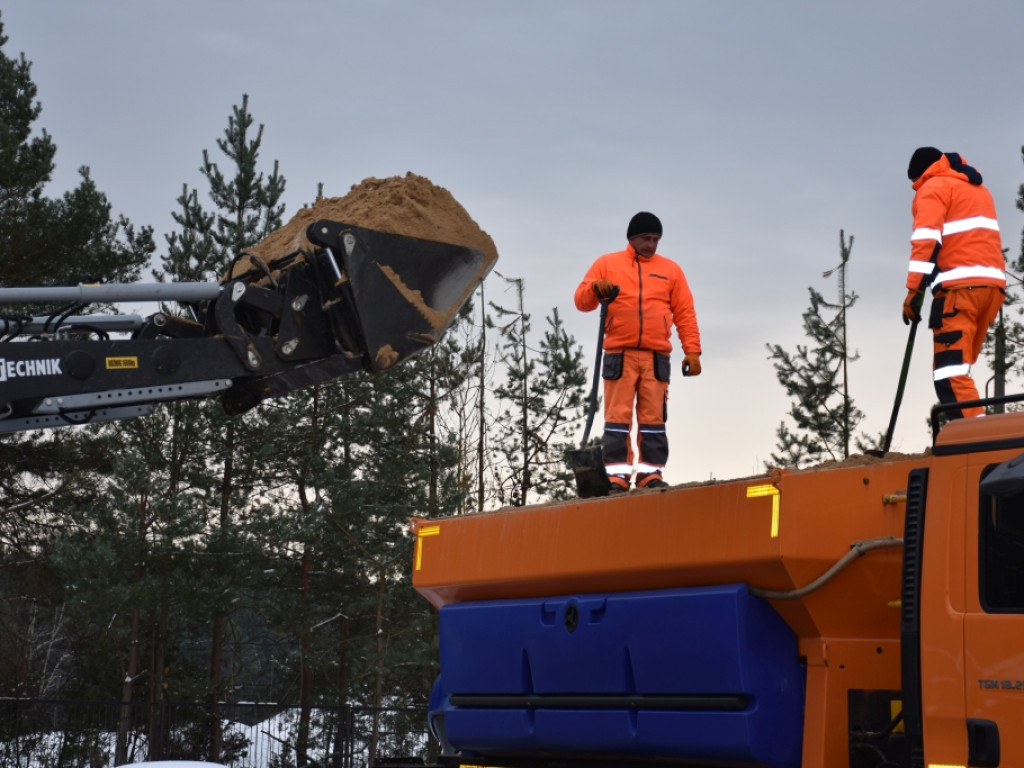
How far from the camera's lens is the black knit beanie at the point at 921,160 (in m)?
6.93

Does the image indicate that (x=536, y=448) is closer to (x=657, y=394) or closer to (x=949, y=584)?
(x=657, y=394)

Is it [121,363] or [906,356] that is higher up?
[906,356]

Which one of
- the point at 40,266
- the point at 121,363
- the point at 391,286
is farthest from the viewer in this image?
the point at 40,266

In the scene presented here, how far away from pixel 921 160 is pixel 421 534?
11.1 feet

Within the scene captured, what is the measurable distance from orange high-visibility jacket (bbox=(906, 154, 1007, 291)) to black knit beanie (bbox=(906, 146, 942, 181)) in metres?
0.17

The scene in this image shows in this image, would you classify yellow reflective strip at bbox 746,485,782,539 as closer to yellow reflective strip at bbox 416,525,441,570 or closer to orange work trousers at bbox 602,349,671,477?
yellow reflective strip at bbox 416,525,441,570

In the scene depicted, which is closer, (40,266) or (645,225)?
(645,225)

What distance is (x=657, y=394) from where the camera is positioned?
793cm

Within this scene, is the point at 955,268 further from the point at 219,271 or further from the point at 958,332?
the point at 219,271

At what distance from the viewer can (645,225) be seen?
8.02m

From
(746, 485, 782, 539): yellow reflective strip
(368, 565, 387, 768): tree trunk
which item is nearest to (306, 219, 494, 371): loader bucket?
(746, 485, 782, 539): yellow reflective strip

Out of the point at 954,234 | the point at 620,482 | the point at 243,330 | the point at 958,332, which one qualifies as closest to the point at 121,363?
the point at 243,330

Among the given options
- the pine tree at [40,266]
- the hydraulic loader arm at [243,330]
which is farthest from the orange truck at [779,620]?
the pine tree at [40,266]

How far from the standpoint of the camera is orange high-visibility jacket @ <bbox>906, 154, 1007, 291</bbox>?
6.52 metres
